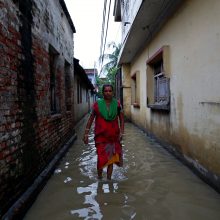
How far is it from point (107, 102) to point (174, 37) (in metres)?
2.67

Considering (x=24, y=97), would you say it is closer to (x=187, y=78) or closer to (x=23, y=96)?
(x=23, y=96)

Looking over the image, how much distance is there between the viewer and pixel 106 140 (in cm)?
435

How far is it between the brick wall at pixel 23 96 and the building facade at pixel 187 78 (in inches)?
98.4

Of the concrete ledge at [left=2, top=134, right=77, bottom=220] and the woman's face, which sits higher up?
the woman's face

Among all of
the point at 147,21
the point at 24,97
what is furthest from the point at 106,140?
the point at 147,21

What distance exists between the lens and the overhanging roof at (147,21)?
6523 millimetres

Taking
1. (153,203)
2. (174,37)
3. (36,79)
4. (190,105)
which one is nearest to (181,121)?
(190,105)

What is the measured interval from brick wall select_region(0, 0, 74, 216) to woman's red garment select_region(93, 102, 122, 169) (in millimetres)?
920

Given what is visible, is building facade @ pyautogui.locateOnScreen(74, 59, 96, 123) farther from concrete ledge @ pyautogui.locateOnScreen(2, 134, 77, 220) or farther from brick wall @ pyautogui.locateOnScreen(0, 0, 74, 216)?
concrete ledge @ pyautogui.locateOnScreen(2, 134, 77, 220)

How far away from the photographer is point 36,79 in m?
4.57

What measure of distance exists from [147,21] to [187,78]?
10.7 ft

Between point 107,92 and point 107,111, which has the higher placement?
point 107,92

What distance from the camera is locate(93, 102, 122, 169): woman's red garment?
4.32 m

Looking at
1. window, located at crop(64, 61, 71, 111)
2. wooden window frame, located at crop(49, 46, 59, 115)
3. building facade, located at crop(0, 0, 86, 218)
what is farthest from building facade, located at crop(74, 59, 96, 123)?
building facade, located at crop(0, 0, 86, 218)
